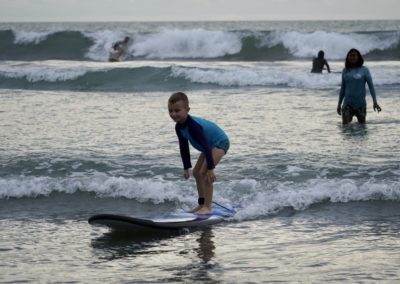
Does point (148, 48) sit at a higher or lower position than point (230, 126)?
higher

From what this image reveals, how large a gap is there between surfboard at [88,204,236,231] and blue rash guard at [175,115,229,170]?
512mm

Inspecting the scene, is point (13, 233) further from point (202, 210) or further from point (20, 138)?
point (20, 138)

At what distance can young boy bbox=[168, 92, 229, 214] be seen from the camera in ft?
22.2

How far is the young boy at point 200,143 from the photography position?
22.2 feet

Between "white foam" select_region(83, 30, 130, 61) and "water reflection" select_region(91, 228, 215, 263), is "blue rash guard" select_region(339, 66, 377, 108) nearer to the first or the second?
"water reflection" select_region(91, 228, 215, 263)

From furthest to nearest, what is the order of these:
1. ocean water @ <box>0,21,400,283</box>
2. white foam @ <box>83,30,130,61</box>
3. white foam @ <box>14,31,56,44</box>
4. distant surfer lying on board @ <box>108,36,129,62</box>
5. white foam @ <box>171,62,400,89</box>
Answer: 1. white foam @ <box>14,31,56,44</box>
2. white foam @ <box>83,30,130,61</box>
3. distant surfer lying on board @ <box>108,36,129,62</box>
4. white foam @ <box>171,62,400,89</box>
5. ocean water @ <box>0,21,400,283</box>

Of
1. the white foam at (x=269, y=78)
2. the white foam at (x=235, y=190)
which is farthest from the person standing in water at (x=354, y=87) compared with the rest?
the white foam at (x=269, y=78)

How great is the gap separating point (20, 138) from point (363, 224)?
6.72m

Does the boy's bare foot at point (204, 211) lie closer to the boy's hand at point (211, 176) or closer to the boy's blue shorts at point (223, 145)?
the boy's hand at point (211, 176)

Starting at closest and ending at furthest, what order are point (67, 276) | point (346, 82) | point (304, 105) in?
point (67, 276) → point (346, 82) → point (304, 105)

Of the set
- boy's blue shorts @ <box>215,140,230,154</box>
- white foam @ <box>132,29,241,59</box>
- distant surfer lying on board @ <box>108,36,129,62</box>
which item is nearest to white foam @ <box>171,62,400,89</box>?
distant surfer lying on board @ <box>108,36,129,62</box>

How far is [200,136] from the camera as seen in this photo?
268 inches

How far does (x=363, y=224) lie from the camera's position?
691 centimetres

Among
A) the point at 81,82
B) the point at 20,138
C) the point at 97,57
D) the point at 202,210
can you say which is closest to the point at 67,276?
the point at 202,210
